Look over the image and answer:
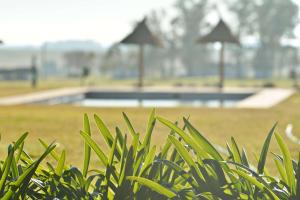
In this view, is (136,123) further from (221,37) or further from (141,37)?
(221,37)

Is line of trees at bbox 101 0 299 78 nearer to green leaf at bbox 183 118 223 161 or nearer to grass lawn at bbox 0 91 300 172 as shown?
grass lawn at bbox 0 91 300 172

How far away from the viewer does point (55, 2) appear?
91438 mm

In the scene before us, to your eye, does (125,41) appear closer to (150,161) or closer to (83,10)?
(150,161)

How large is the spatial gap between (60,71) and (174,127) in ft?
285

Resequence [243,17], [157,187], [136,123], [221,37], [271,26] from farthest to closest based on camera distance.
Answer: [271,26], [243,17], [221,37], [136,123], [157,187]

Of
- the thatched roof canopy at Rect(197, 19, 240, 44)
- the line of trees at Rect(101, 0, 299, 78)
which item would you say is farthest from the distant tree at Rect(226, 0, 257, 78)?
the thatched roof canopy at Rect(197, 19, 240, 44)

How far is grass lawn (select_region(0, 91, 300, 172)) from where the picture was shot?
9422 mm

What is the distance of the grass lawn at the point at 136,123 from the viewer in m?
9.42

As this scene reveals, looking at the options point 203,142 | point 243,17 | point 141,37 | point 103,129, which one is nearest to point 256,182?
point 203,142

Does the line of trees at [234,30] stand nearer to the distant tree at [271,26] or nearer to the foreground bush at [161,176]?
the distant tree at [271,26]

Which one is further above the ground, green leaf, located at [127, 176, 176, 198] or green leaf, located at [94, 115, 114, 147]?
green leaf, located at [94, 115, 114, 147]

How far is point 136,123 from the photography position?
12312 millimetres

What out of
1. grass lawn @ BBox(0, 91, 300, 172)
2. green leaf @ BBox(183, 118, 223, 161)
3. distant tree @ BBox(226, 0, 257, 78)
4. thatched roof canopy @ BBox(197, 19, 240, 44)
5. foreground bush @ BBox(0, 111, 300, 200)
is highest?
distant tree @ BBox(226, 0, 257, 78)

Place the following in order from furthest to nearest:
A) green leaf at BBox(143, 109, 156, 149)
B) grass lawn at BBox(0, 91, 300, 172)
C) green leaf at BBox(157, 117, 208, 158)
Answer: grass lawn at BBox(0, 91, 300, 172) → green leaf at BBox(143, 109, 156, 149) → green leaf at BBox(157, 117, 208, 158)
